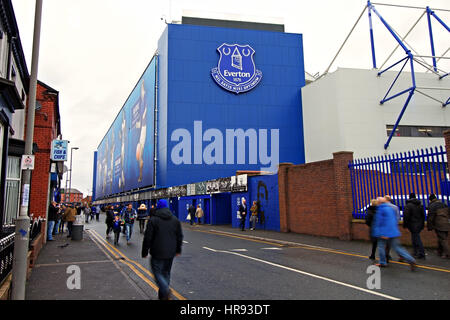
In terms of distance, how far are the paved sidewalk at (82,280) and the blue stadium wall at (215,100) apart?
29921mm

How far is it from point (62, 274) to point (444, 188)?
1192 cm

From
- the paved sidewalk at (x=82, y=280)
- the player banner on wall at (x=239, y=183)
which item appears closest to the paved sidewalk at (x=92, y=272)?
the paved sidewalk at (x=82, y=280)

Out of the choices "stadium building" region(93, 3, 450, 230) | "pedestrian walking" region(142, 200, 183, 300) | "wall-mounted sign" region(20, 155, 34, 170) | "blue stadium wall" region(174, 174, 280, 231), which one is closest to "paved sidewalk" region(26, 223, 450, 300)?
"pedestrian walking" region(142, 200, 183, 300)

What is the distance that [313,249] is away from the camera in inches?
509

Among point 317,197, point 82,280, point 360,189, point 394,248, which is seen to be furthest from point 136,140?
point 394,248

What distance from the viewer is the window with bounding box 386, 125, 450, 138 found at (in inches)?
1474

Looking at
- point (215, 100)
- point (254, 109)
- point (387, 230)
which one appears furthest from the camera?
point (254, 109)

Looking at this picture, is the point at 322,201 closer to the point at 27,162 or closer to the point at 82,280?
the point at 82,280

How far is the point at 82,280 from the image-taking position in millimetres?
7910

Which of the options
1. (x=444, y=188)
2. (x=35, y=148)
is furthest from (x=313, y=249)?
(x=35, y=148)

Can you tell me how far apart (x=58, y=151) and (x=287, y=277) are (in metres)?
12.7

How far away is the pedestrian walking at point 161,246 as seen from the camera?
18.8 feet
